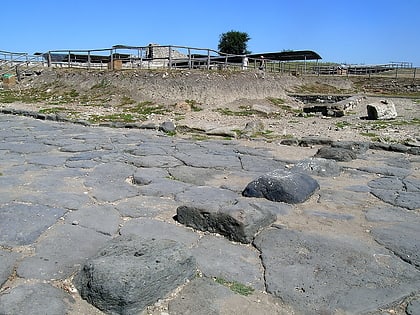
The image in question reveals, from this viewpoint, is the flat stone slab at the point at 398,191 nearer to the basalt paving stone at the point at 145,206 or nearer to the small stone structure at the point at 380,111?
the basalt paving stone at the point at 145,206

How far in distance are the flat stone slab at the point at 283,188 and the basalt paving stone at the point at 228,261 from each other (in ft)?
3.49

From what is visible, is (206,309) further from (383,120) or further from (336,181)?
(383,120)

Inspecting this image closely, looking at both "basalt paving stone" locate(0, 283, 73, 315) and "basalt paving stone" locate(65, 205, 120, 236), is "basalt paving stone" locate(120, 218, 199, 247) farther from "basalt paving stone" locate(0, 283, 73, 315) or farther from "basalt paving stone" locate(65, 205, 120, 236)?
"basalt paving stone" locate(0, 283, 73, 315)

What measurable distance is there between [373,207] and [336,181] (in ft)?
2.89

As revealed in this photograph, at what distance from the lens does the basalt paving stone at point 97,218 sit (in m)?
3.01

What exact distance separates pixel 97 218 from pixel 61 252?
2.05 feet

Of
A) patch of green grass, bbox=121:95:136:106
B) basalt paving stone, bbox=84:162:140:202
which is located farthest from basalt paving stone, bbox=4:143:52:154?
patch of green grass, bbox=121:95:136:106

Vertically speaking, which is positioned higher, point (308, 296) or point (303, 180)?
point (303, 180)

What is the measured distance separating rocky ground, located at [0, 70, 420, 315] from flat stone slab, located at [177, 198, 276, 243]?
0.03 ft

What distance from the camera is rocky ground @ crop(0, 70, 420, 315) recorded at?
83.5 inches

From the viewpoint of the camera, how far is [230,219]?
9.52 feet

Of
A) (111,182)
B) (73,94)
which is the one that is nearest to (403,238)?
(111,182)

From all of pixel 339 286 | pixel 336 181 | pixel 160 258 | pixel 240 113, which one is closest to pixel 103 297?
pixel 160 258

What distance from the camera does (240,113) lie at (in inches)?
519
